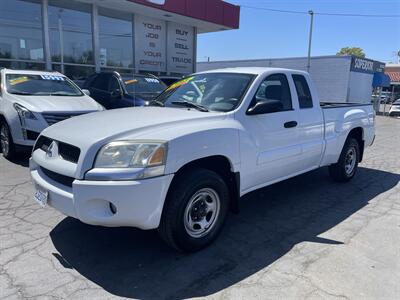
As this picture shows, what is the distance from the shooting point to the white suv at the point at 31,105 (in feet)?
21.2

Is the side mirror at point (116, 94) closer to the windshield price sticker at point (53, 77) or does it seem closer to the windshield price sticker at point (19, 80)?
the windshield price sticker at point (53, 77)

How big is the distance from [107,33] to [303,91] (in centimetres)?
1188

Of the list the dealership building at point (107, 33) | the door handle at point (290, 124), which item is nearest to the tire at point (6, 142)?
the door handle at point (290, 124)

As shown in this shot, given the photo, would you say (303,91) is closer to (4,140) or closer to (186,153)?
(186,153)

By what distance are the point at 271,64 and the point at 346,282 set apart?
3072 cm

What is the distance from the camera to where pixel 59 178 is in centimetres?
340

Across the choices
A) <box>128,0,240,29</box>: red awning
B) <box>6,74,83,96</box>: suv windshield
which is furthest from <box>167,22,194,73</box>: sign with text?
<box>6,74,83,96</box>: suv windshield

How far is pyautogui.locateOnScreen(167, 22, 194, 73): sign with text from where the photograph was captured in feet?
57.5

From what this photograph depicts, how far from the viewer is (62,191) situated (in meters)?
3.23

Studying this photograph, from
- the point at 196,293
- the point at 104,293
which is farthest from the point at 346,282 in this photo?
the point at 104,293

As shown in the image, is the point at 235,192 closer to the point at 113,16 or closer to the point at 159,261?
the point at 159,261

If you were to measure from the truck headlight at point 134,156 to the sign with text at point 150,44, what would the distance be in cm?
1377

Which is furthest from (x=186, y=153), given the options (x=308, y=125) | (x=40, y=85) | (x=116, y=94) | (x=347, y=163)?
(x=116, y=94)

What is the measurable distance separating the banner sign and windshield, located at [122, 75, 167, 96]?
22.0 m
